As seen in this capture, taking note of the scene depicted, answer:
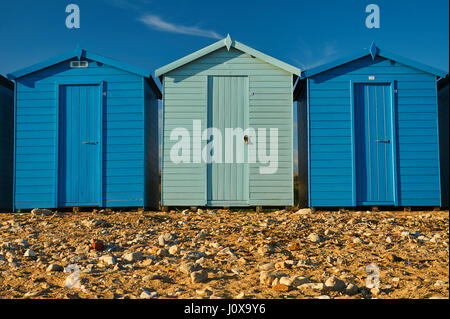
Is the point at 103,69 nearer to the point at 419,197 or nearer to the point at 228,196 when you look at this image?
the point at 228,196

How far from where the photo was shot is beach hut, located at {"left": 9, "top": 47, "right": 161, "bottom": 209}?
9.21 m

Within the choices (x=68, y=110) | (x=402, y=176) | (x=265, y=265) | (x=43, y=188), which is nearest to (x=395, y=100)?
(x=402, y=176)

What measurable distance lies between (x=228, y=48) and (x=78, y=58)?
3332 millimetres

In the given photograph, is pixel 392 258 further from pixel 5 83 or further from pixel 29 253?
pixel 5 83

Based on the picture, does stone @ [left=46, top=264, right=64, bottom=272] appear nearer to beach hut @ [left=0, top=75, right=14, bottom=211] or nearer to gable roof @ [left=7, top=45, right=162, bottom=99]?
gable roof @ [left=7, top=45, right=162, bottom=99]

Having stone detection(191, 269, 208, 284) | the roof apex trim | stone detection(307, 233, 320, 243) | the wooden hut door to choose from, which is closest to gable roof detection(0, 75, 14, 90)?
the roof apex trim

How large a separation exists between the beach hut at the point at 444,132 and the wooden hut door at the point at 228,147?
15.7ft

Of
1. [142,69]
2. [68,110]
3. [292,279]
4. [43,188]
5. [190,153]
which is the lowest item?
[292,279]

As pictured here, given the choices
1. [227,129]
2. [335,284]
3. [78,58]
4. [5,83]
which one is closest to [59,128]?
[78,58]

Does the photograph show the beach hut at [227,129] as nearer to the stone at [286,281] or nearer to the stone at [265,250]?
the stone at [265,250]

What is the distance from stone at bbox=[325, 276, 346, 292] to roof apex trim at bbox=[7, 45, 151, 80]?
6811 mm

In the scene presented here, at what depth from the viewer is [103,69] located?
31.0ft

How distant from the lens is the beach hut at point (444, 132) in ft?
33.0

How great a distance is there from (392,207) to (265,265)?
598cm
